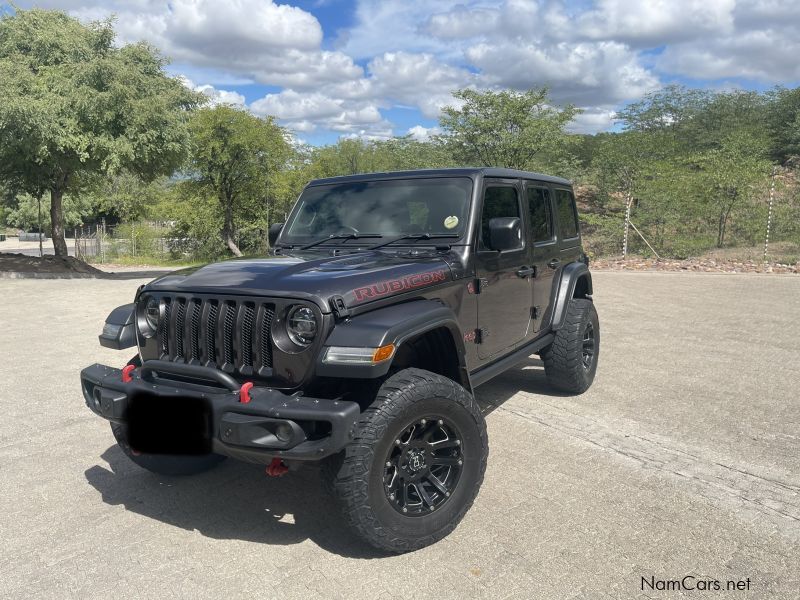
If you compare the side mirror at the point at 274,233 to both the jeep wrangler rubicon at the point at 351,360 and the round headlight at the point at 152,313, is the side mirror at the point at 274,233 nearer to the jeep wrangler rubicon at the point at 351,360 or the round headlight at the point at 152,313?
the jeep wrangler rubicon at the point at 351,360

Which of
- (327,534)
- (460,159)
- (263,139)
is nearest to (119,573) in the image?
(327,534)

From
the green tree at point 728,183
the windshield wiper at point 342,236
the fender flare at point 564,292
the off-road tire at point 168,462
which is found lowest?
the off-road tire at point 168,462

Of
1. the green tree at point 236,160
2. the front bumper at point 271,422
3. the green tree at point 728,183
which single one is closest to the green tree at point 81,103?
the green tree at point 236,160

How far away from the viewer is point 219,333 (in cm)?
303

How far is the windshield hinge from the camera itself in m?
2.86

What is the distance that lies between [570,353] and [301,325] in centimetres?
300

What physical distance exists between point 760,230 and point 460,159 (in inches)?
484

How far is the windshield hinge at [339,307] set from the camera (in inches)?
113

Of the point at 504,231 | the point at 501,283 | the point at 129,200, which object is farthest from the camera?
the point at 129,200

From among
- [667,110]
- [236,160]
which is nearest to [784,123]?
[667,110]

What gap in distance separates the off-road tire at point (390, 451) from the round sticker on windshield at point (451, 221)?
1.18 meters

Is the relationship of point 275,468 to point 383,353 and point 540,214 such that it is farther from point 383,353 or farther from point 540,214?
point 540,214

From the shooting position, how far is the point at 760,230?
17.7 meters
